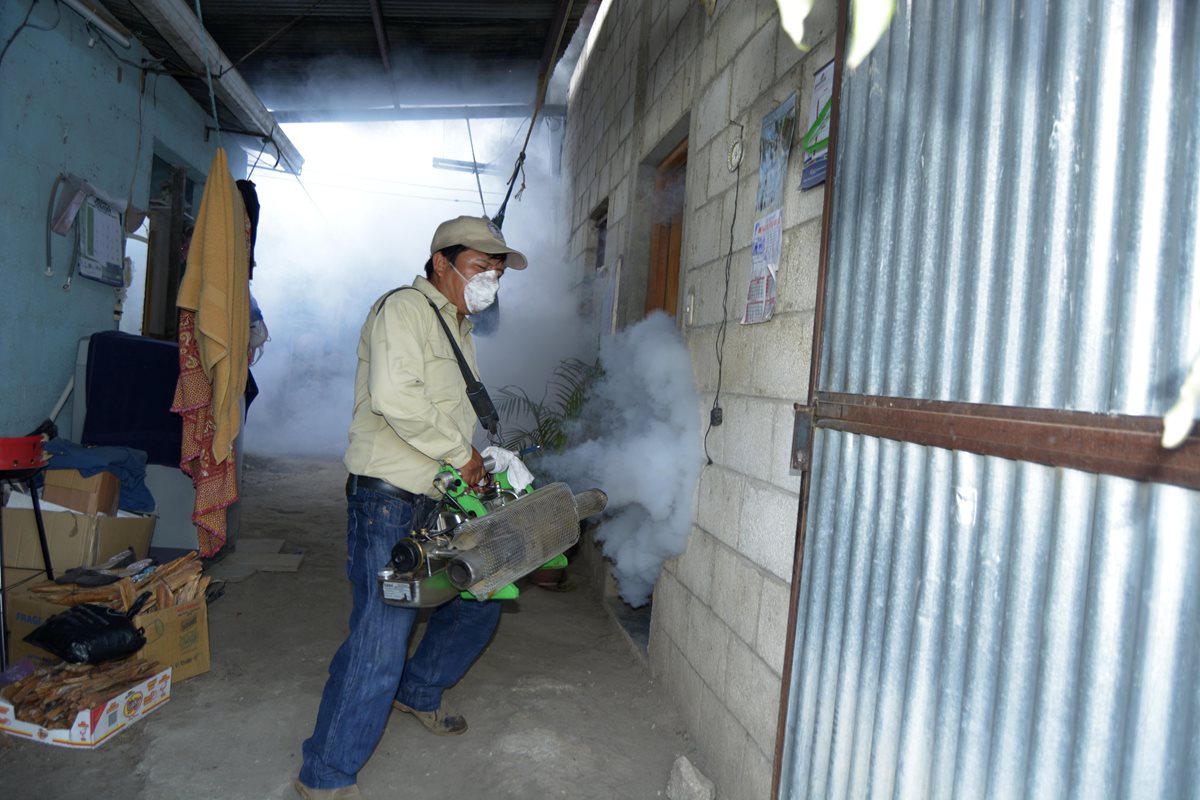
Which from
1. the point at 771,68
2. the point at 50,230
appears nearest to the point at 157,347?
the point at 50,230

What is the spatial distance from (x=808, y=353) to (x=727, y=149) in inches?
54.7

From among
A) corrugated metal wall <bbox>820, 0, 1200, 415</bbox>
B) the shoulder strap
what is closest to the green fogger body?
the shoulder strap

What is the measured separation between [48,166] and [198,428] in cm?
187

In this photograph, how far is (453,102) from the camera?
9242 millimetres

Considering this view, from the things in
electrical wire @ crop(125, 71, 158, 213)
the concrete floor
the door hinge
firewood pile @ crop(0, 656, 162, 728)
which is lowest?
the concrete floor

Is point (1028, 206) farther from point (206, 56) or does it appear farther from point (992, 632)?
point (206, 56)

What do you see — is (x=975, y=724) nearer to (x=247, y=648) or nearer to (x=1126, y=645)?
(x=1126, y=645)

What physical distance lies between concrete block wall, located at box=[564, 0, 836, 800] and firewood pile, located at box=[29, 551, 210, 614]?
2302 millimetres

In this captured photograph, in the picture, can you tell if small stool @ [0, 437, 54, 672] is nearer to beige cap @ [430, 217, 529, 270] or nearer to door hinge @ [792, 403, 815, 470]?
beige cap @ [430, 217, 529, 270]

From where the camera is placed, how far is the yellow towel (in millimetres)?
4258

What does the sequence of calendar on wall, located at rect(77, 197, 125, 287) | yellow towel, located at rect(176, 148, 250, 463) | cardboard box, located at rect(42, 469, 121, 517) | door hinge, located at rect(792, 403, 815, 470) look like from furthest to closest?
calendar on wall, located at rect(77, 197, 125, 287) < yellow towel, located at rect(176, 148, 250, 463) < cardboard box, located at rect(42, 469, 121, 517) < door hinge, located at rect(792, 403, 815, 470)

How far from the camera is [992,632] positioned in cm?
150

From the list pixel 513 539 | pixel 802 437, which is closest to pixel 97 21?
pixel 513 539

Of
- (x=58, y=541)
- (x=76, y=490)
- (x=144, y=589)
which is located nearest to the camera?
(x=144, y=589)
